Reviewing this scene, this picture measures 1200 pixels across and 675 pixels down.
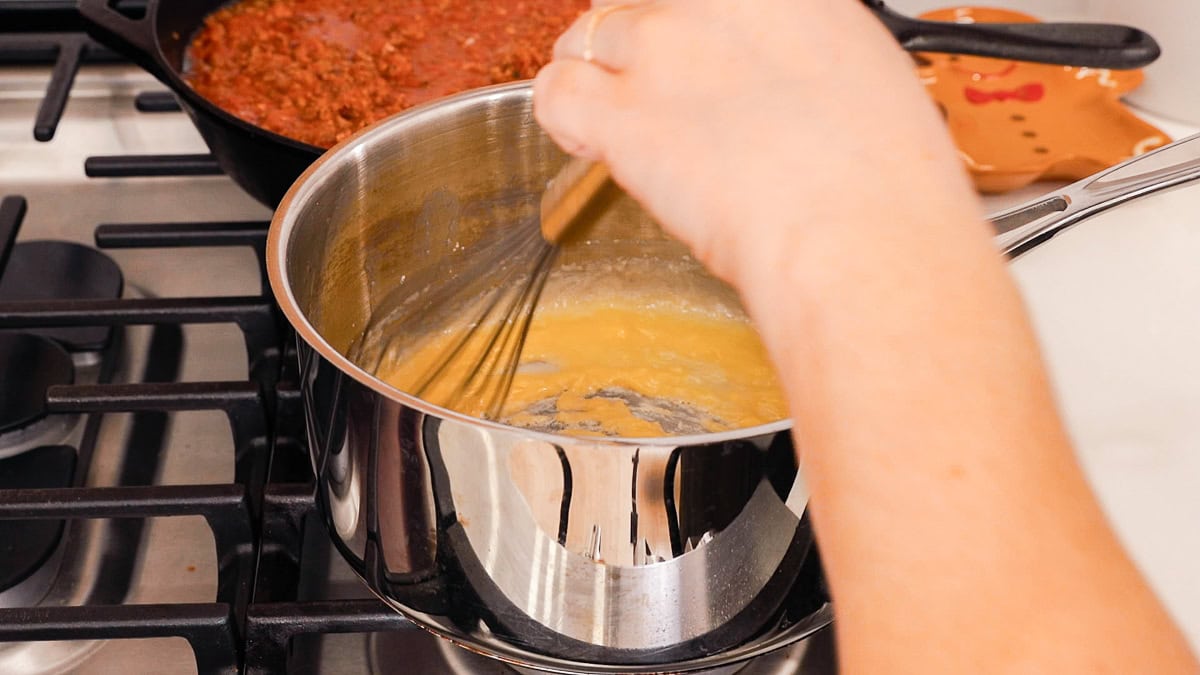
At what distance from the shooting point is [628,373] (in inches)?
25.2

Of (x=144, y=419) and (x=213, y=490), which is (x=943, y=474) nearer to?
(x=213, y=490)

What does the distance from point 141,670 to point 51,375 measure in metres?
0.19

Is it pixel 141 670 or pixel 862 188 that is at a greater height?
pixel 862 188

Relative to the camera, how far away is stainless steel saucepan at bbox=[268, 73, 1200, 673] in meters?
0.36

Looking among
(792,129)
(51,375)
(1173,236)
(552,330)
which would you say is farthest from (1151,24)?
(51,375)

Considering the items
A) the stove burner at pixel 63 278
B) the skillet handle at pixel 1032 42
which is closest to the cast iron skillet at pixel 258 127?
the skillet handle at pixel 1032 42

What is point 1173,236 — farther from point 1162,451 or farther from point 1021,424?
point 1021,424

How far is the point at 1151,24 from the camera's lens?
32.0 inches

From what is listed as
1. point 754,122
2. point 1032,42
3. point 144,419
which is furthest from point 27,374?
point 1032,42

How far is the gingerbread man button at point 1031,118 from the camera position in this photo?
739 millimetres

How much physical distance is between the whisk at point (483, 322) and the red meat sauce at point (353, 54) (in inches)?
6.2

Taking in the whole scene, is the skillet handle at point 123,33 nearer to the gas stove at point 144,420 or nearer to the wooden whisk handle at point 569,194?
the gas stove at point 144,420

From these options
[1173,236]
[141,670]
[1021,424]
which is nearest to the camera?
[1021,424]

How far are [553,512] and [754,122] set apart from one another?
141 mm
